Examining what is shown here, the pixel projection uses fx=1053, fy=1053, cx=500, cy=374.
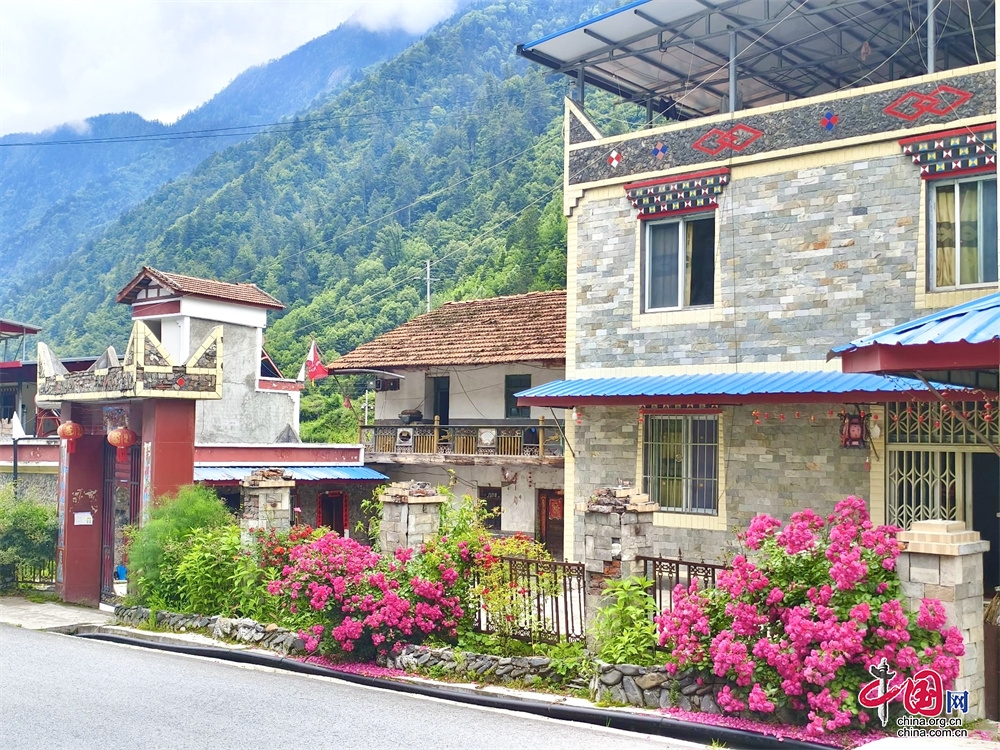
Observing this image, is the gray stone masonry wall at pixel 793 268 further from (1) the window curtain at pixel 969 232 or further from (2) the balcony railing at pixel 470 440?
(2) the balcony railing at pixel 470 440

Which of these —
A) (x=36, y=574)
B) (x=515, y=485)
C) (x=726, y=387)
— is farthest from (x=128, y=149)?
(x=726, y=387)

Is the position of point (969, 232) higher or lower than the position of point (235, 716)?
higher

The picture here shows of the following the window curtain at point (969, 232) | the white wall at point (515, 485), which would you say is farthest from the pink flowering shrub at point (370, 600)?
the white wall at point (515, 485)

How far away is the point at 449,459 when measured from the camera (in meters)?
Result: 25.1

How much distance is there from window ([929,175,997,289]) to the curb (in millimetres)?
8012

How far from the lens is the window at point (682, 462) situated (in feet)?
54.5

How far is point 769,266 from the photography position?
16.1 metres

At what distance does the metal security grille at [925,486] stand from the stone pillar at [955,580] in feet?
17.9

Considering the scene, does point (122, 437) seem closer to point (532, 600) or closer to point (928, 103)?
point (532, 600)

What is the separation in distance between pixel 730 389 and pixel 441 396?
1343 centimetres

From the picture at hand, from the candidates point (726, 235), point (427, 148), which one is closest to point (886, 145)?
point (726, 235)

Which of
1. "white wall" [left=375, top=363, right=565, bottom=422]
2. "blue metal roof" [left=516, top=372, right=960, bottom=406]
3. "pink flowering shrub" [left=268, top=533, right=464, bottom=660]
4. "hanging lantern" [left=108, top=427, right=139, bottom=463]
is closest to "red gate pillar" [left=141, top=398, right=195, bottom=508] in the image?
"hanging lantern" [left=108, top=427, right=139, bottom=463]

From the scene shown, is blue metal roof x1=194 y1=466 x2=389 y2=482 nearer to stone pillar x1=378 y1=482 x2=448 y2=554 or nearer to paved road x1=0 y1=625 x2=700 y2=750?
stone pillar x1=378 y1=482 x2=448 y2=554

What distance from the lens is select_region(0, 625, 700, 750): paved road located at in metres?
9.28
